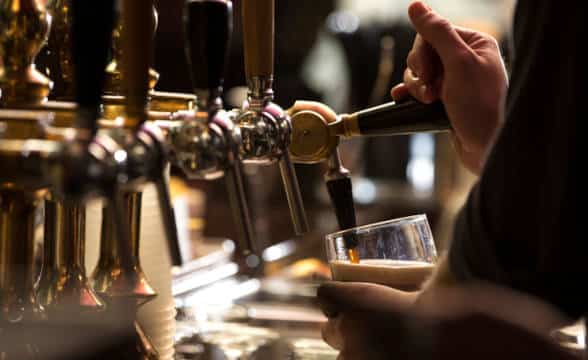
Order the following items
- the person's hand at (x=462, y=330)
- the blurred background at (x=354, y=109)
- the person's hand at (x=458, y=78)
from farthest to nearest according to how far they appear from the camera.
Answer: the blurred background at (x=354, y=109)
the person's hand at (x=458, y=78)
the person's hand at (x=462, y=330)

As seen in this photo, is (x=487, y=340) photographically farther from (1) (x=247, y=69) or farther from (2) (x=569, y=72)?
(1) (x=247, y=69)

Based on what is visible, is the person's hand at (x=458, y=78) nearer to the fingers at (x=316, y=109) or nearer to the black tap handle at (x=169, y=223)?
the fingers at (x=316, y=109)

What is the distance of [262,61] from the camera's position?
2.45 feet

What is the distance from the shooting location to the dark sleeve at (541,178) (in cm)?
56

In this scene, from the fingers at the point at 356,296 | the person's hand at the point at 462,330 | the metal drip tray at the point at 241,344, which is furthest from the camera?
the metal drip tray at the point at 241,344

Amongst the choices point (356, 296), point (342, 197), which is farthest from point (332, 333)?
point (342, 197)

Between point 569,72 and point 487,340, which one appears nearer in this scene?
point 487,340

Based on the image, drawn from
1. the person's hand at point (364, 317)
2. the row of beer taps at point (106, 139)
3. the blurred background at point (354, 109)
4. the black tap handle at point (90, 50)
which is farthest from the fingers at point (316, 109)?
the blurred background at point (354, 109)

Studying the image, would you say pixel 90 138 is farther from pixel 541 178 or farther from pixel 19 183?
pixel 541 178

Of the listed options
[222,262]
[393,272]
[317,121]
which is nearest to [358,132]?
[317,121]

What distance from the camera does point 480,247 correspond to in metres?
0.60

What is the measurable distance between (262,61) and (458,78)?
199 mm

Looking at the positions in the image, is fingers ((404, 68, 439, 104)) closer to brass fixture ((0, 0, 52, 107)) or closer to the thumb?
the thumb

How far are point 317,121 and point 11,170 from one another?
40 cm
